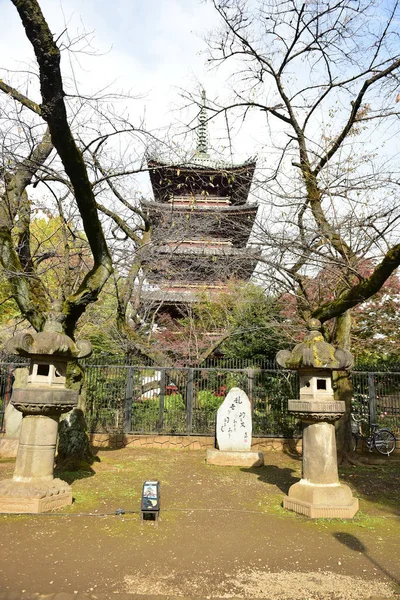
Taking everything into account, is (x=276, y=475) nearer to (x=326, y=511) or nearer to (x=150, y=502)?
(x=326, y=511)

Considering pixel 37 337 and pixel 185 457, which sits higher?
pixel 37 337

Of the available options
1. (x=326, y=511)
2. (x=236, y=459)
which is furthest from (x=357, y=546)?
(x=236, y=459)

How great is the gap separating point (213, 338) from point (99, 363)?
5084mm

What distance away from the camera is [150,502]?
5.11m

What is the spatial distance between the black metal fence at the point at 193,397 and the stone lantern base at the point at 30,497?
6418mm

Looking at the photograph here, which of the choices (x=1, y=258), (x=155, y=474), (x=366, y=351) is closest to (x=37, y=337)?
(x=1, y=258)

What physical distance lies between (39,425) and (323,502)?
13.3ft

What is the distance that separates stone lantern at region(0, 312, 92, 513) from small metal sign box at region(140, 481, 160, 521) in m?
1.33

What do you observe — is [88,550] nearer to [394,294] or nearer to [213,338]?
[213,338]

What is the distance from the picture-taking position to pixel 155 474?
8328 mm

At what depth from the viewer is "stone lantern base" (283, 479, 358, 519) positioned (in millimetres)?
5441


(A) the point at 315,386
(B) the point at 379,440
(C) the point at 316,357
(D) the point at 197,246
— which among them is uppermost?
(D) the point at 197,246

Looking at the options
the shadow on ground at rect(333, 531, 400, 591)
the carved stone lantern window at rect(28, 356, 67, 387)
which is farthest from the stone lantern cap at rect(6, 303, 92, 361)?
the shadow on ground at rect(333, 531, 400, 591)

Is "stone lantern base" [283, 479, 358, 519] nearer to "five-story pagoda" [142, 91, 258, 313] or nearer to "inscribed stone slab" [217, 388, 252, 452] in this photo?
"inscribed stone slab" [217, 388, 252, 452]
